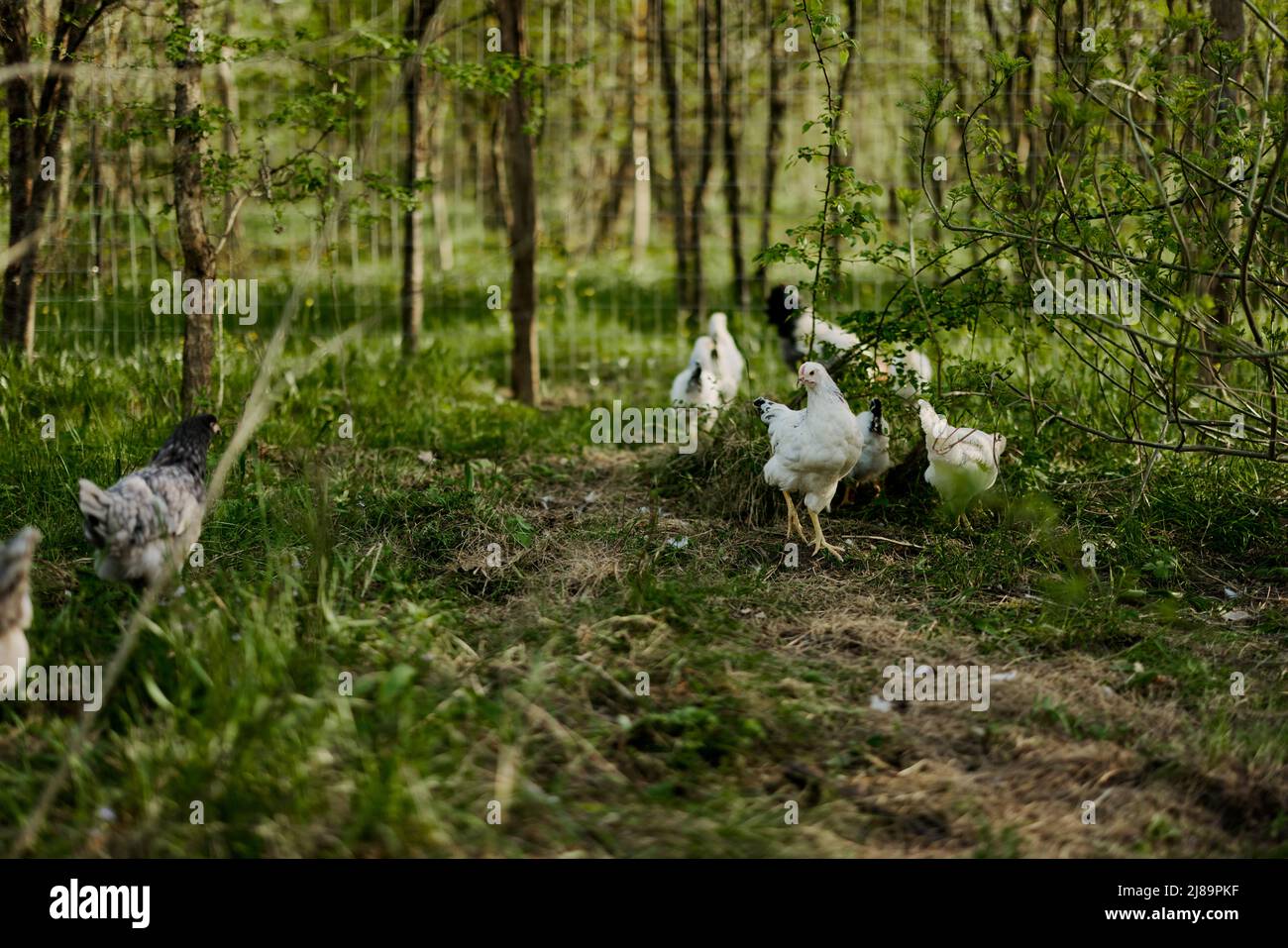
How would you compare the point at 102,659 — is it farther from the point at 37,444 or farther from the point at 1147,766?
the point at 1147,766

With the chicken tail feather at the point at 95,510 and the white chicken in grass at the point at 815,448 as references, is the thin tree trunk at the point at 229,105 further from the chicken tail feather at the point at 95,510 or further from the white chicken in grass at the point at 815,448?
the white chicken in grass at the point at 815,448

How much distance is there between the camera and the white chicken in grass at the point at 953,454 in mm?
4867

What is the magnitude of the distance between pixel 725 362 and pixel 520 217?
1.77m

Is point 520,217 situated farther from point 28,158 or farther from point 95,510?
point 95,510

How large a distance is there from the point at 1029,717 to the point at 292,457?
12.3 feet

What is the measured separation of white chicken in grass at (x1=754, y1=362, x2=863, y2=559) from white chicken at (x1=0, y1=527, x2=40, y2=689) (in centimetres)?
288

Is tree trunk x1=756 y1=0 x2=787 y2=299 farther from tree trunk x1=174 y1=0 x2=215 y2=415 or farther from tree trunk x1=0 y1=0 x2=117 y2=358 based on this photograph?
tree trunk x1=0 y1=0 x2=117 y2=358

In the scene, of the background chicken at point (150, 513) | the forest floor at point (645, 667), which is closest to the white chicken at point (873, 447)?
the forest floor at point (645, 667)

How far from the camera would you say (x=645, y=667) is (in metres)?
3.66

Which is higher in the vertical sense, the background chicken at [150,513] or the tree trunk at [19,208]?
the tree trunk at [19,208]

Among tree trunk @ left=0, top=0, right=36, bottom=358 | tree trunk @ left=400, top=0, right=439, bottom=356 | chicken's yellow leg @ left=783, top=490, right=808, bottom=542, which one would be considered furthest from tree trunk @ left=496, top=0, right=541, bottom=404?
chicken's yellow leg @ left=783, top=490, right=808, bottom=542

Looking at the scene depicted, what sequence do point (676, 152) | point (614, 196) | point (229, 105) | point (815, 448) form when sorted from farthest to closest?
1. point (614, 196)
2. point (676, 152)
3. point (229, 105)
4. point (815, 448)

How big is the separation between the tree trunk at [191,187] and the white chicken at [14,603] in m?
2.63
